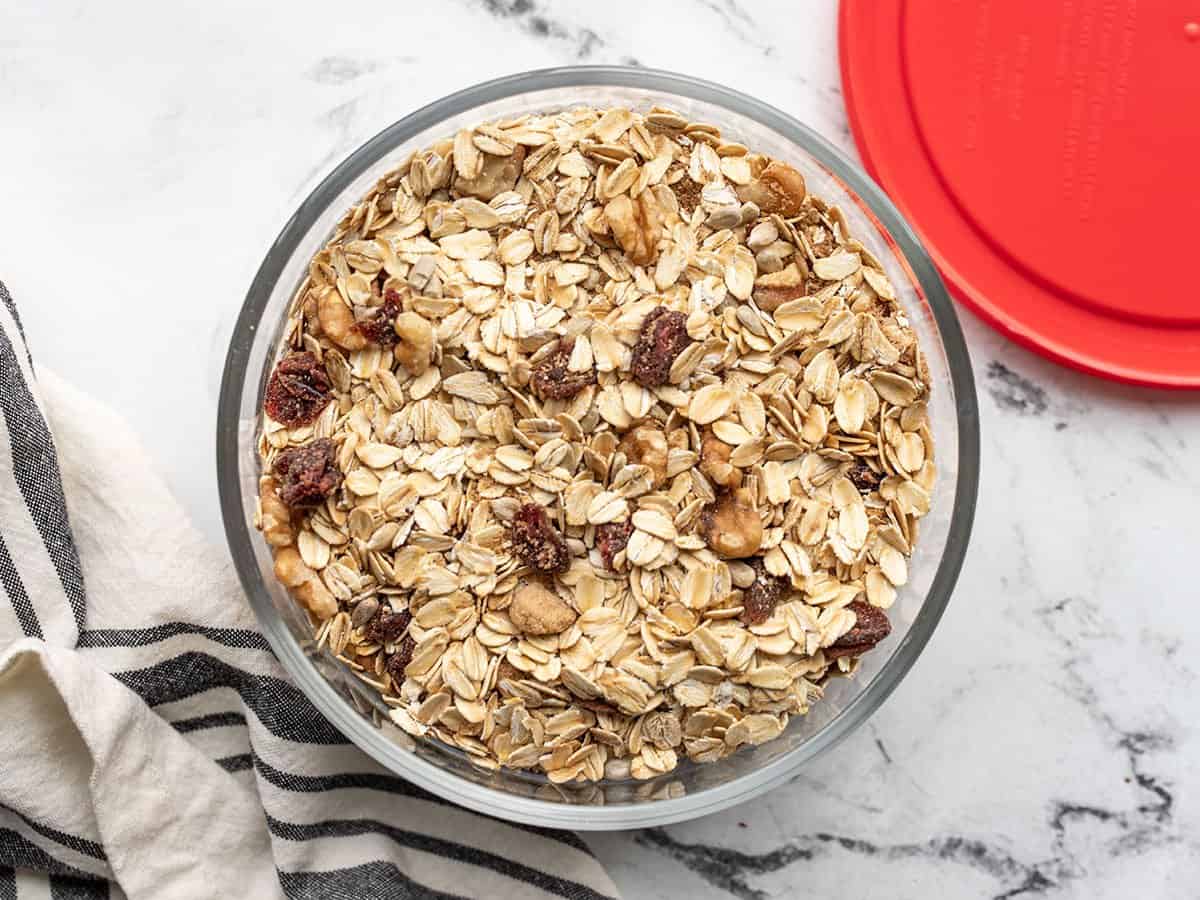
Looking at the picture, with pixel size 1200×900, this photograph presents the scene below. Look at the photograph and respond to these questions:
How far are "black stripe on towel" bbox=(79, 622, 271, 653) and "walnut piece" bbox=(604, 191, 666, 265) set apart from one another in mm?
468

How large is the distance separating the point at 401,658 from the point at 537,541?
0.14 meters

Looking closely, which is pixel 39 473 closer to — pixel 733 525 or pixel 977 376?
pixel 733 525

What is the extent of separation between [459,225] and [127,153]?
38 centimetres

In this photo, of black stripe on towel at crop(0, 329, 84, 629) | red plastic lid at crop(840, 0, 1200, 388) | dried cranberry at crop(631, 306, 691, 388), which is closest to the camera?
dried cranberry at crop(631, 306, 691, 388)

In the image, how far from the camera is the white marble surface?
42.1 inches

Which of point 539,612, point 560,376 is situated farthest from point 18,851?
point 560,376

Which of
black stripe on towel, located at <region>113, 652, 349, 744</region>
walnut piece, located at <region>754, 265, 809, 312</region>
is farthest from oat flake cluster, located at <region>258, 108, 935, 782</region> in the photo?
black stripe on towel, located at <region>113, 652, 349, 744</region>

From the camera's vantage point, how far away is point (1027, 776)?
3.72 feet

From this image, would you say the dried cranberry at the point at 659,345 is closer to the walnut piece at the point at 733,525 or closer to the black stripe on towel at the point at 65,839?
the walnut piece at the point at 733,525

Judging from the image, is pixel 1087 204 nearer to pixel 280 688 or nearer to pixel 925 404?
pixel 925 404

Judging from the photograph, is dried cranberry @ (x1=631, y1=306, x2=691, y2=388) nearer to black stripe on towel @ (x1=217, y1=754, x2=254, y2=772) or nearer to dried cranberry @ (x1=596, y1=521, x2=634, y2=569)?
dried cranberry @ (x1=596, y1=521, x2=634, y2=569)

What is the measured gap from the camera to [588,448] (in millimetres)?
881

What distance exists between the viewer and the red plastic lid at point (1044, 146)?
1088 mm

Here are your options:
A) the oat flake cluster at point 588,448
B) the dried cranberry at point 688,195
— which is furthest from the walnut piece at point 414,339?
the dried cranberry at point 688,195
